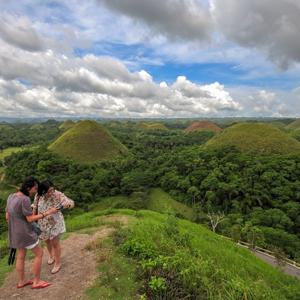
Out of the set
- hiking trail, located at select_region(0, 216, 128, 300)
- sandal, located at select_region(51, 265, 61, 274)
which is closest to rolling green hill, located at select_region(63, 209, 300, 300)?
hiking trail, located at select_region(0, 216, 128, 300)

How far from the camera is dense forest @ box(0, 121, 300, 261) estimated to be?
23.9 m

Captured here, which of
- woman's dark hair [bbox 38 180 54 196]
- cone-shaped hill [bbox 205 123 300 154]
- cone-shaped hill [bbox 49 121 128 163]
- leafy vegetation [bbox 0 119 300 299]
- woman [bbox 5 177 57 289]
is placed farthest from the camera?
cone-shaped hill [bbox 49 121 128 163]

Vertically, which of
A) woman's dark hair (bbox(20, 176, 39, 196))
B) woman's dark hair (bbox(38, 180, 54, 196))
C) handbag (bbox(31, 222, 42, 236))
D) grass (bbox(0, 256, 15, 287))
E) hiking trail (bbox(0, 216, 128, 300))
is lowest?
grass (bbox(0, 256, 15, 287))

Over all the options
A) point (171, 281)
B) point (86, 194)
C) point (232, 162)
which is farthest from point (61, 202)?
point (232, 162)

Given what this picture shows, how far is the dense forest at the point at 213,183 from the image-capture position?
23.9m

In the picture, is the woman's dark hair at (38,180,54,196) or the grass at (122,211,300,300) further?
the woman's dark hair at (38,180,54,196)

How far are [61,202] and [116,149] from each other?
1836 inches

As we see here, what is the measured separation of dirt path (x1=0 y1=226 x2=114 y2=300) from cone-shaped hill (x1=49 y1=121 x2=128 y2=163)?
130ft

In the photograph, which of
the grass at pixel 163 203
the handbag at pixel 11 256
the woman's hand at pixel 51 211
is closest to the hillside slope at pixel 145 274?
the handbag at pixel 11 256

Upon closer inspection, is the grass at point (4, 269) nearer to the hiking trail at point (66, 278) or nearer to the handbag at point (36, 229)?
the hiking trail at point (66, 278)

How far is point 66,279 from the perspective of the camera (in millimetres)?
4492

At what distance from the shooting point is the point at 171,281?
4.21 metres

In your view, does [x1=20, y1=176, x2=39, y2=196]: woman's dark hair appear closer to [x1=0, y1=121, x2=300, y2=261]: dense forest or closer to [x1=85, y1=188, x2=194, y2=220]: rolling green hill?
[x1=0, y1=121, x2=300, y2=261]: dense forest

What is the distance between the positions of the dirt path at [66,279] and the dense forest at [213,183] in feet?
56.2
